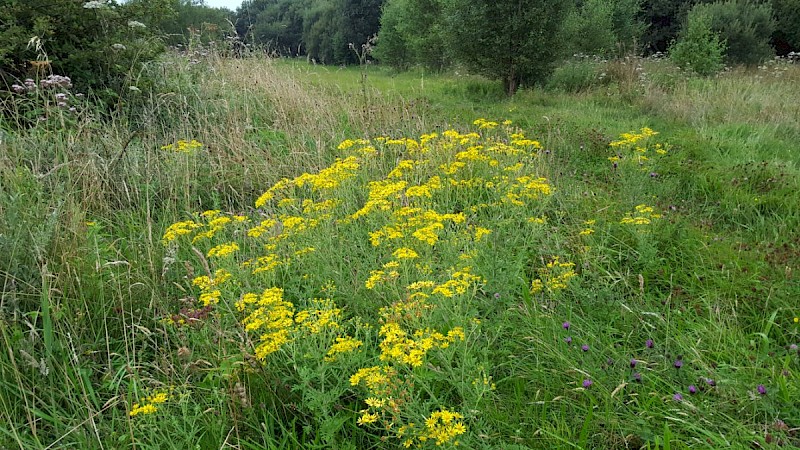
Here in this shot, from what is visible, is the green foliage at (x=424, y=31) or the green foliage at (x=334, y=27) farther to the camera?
the green foliage at (x=334, y=27)

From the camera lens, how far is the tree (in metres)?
9.77

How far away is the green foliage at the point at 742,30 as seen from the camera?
47.4 ft

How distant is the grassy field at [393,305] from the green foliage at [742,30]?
12365mm

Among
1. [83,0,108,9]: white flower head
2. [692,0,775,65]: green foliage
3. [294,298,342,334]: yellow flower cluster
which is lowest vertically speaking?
[294,298,342,334]: yellow flower cluster

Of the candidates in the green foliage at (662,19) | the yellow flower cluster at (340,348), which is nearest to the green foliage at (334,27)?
the green foliage at (662,19)

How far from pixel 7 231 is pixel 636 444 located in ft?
10.7

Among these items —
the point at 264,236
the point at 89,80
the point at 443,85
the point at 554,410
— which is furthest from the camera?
the point at 443,85

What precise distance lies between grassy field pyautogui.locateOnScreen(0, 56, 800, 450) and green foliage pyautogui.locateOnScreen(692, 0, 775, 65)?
1237cm

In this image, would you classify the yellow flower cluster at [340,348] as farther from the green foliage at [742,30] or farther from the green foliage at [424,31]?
the green foliage at [742,30]

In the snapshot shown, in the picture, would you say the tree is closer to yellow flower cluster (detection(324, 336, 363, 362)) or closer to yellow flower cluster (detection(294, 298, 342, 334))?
yellow flower cluster (detection(294, 298, 342, 334))

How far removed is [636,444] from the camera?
1962mm

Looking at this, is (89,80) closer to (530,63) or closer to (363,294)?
(363,294)

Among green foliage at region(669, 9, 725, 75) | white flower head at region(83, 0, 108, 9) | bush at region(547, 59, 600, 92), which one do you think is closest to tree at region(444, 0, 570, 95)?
bush at region(547, 59, 600, 92)

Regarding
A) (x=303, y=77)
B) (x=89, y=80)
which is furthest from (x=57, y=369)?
(x=303, y=77)
